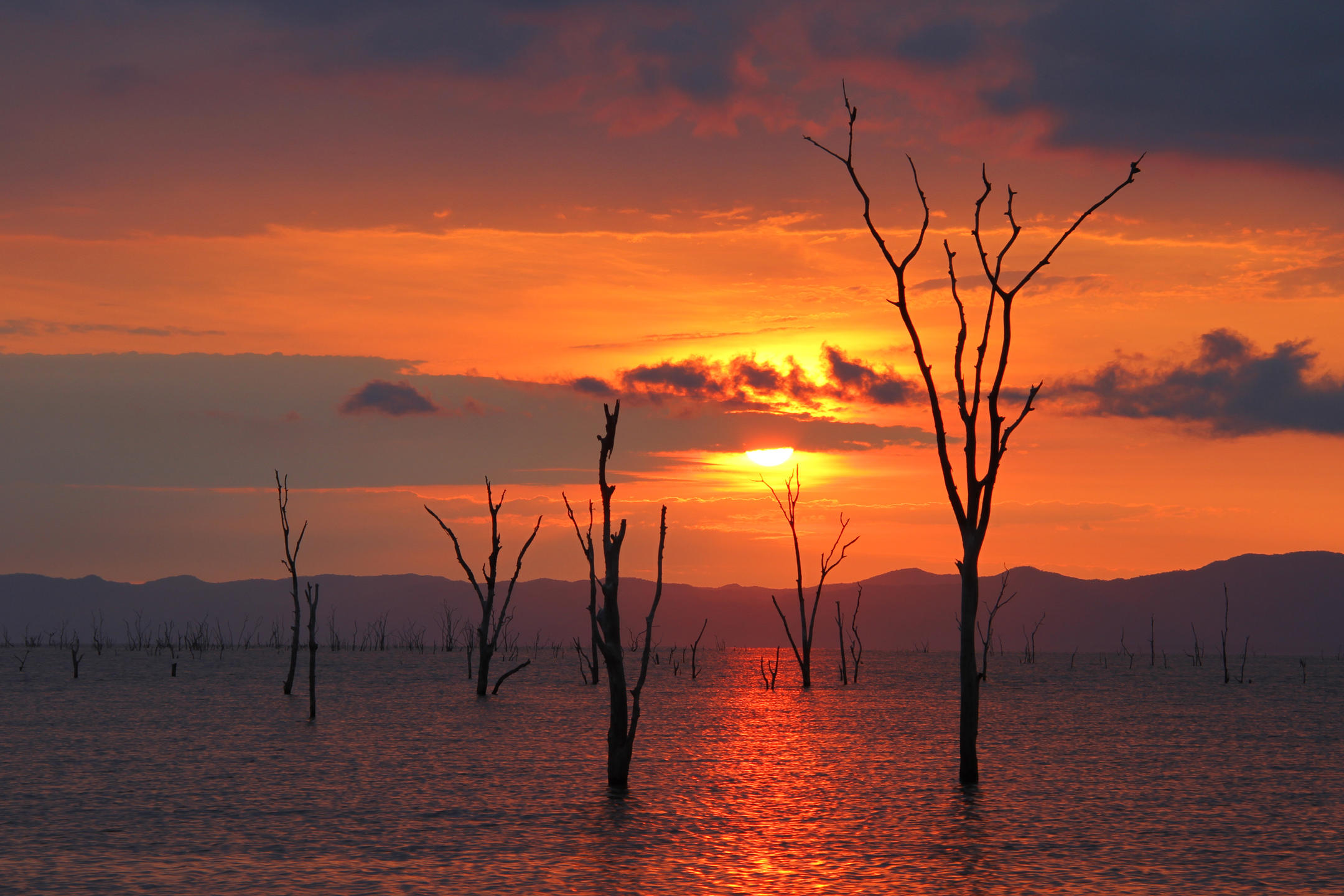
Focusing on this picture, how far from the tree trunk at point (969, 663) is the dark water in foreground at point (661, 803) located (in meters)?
0.75

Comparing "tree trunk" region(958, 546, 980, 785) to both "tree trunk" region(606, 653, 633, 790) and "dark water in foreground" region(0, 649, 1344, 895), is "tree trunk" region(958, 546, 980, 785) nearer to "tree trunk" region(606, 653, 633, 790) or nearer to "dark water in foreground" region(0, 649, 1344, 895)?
"dark water in foreground" region(0, 649, 1344, 895)

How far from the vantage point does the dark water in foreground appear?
13773mm

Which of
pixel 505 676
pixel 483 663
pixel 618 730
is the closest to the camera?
pixel 618 730

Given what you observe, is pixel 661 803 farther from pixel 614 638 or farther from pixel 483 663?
pixel 483 663

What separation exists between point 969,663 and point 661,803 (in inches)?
201

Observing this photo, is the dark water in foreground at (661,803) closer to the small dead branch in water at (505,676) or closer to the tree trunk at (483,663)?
the small dead branch in water at (505,676)

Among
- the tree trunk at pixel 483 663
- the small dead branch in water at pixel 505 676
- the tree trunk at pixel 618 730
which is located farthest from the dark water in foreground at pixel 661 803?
the tree trunk at pixel 483 663

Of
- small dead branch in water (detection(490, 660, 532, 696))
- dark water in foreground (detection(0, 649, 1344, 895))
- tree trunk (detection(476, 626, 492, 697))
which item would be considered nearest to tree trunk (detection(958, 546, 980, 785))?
dark water in foreground (detection(0, 649, 1344, 895))

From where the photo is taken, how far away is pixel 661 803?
1911cm

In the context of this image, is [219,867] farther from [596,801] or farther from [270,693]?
[270,693]

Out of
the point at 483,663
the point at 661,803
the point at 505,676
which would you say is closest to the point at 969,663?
the point at 661,803

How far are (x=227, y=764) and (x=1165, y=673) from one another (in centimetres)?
7861

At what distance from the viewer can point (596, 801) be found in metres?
19.2


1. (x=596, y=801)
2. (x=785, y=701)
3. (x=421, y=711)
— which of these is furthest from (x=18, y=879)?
(x=785, y=701)
